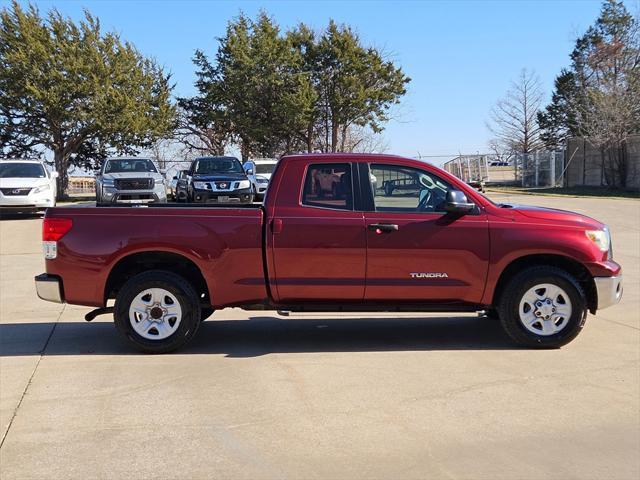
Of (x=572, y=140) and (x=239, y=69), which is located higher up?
(x=239, y=69)

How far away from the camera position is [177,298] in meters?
6.23

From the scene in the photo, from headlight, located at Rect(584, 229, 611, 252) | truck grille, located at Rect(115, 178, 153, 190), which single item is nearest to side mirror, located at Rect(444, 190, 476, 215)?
headlight, located at Rect(584, 229, 611, 252)

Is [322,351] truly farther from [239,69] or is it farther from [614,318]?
[239,69]

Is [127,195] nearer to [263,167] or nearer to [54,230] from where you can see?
[263,167]

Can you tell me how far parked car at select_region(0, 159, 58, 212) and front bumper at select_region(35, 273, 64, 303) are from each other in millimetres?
15802

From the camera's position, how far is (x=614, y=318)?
776 cm

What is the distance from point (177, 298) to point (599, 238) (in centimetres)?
413

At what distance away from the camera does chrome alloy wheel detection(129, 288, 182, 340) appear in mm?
6250

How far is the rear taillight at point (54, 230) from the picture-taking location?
20.3ft

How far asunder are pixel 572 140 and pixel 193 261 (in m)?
36.1

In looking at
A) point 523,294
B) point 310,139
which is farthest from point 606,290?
point 310,139

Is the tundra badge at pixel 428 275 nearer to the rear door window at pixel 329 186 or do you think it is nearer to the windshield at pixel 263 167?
the rear door window at pixel 329 186

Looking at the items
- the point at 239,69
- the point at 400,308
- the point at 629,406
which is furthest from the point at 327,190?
the point at 239,69

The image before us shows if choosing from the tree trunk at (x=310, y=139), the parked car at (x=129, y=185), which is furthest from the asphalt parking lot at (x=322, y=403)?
the tree trunk at (x=310, y=139)
